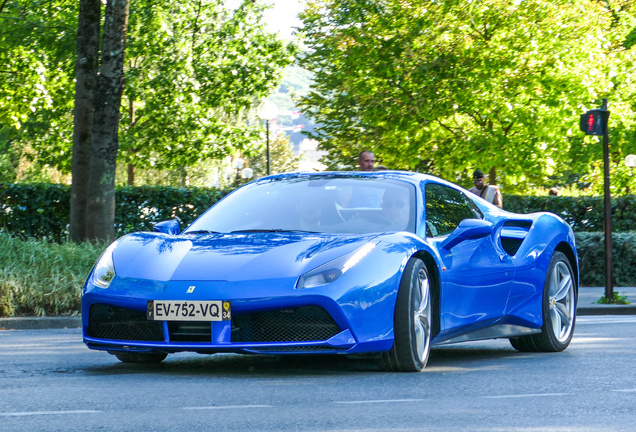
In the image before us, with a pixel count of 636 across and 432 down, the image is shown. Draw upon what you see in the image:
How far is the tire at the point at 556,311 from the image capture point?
814cm

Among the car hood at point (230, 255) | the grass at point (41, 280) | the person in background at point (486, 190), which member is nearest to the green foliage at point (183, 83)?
the grass at point (41, 280)

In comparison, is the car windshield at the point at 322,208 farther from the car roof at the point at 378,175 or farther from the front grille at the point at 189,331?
the front grille at the point at 189,331

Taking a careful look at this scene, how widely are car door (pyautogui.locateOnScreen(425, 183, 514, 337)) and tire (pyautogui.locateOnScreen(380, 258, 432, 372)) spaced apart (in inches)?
8.8

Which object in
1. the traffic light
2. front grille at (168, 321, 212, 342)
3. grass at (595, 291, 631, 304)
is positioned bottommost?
grass at (595, 291, 631, 304)

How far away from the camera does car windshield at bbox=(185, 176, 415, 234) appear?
695 cm

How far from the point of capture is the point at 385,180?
24.3ft

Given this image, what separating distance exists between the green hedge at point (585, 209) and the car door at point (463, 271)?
475 inches

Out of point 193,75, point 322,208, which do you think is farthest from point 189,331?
point 193,75

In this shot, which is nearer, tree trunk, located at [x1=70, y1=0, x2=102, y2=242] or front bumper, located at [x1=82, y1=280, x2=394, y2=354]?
front bumper, located at [x1=82, y1=280, x2=394, y2=354]

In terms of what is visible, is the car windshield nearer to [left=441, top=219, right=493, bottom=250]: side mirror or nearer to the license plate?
[left=441, top=219, right=493, bottom=250]: side mirror

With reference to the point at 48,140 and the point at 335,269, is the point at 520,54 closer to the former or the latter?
the point at 48,140

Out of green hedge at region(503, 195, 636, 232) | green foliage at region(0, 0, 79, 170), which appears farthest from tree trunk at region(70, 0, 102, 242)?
green hedge at region(503, 195, 636, 232)

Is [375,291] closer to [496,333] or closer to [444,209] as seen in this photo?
[444,209]

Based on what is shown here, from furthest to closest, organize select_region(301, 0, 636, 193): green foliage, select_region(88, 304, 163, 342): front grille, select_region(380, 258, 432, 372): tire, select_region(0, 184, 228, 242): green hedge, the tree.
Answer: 1. the tree
2. select_region(301, 0, 636, 193): green foliage
3. select_region(0, 184, 228, 242): green hedge
4. select_region(380, 258, 432, 372): tire
5. select_region(88, 304, 163, 342): front grille
